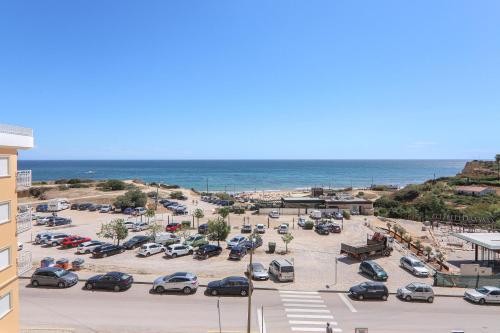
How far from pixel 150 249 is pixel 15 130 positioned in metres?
25.9

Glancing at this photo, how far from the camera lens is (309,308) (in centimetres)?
2403

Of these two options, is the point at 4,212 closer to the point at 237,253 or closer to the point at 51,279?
the point at 51,279

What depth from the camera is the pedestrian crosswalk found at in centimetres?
2127

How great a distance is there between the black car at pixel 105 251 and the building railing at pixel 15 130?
24510 millimetres

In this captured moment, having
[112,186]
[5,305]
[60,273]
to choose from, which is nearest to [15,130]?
[5,305]

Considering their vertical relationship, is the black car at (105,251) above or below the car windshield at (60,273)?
below

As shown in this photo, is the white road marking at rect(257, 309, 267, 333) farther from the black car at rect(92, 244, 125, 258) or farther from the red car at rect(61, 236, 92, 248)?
the red car at rect(61, 236, 92, 248)

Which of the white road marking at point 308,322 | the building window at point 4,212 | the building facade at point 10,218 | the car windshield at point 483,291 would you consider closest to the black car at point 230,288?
the white road marking at point 308,322

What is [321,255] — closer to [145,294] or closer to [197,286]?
[197,286]

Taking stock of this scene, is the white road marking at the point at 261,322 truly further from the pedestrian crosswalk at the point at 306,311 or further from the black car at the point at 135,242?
the black car at the point at 135,242

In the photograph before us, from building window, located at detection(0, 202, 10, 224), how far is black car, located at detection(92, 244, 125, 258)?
24080 millimetres

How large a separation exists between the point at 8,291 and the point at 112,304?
406 inches

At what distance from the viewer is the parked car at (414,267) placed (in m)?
32.2

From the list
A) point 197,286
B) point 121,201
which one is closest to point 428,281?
point 197,286
